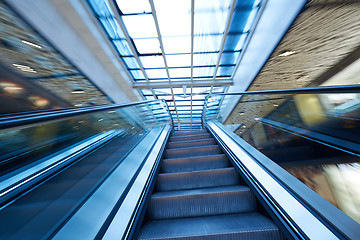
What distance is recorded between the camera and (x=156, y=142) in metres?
3.35

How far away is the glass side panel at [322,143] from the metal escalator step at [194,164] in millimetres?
665

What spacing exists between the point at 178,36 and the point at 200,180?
6.29 metres

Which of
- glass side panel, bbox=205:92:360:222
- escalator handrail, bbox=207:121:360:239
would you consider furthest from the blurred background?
escalator handrail, bbox=207:121:360:239

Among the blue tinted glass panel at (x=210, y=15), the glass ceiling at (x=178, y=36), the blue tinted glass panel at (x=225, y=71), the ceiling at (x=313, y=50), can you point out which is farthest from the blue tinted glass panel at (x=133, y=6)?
the blue tinted glass panel at (x=225, y=71)

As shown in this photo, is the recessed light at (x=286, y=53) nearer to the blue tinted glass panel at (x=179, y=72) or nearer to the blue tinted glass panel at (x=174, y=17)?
the blue tinted glass panel at (x=174, y=17)

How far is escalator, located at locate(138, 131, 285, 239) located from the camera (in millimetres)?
1346

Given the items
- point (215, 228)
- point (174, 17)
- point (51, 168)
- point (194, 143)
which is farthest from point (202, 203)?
point (174, 17)

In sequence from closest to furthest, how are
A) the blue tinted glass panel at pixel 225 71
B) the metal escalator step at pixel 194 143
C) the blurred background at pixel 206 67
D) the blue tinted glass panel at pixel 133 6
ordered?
the blurred background at pixel 206 67, the metal escalator step at pixel 194 143, the blue tinted glass panel at pixel 133 6, the blue tinted glass panel at pixel 225 71

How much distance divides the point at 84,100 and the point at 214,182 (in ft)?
25.0

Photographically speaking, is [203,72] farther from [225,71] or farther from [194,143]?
[194,143]

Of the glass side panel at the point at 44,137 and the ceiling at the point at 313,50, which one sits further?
the ceiling at the point at 313,50

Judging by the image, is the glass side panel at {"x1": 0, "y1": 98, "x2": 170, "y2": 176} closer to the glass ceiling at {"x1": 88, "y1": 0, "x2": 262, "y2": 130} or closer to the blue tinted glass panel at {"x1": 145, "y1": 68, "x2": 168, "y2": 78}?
the glass ceiling at {"x1": 88, "y1": 0, "x2": 262, "y2": 130}

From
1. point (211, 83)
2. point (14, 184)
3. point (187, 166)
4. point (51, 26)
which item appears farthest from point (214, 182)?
point (211, 83)

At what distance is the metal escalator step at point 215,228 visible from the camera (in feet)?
4.33
